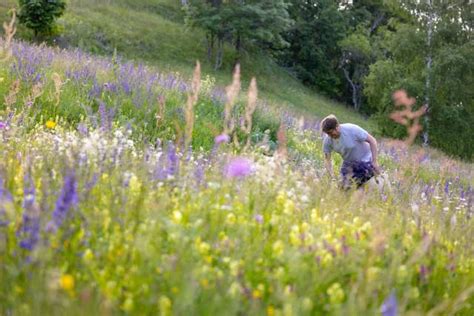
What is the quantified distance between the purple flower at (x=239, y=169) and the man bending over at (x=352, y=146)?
3.56 meters

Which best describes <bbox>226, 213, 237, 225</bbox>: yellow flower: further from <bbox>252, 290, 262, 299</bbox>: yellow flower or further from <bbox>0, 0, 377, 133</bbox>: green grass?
<bbox>0, 0, 377, 133</bbox>: green grass

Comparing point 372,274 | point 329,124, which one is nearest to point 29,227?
point 372,274

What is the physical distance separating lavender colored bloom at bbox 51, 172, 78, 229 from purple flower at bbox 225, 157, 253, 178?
1.14 metres

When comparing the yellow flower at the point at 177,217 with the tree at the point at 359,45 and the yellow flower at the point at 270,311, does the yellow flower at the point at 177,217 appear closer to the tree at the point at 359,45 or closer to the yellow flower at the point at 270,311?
the yellow flower at the point at 270,311

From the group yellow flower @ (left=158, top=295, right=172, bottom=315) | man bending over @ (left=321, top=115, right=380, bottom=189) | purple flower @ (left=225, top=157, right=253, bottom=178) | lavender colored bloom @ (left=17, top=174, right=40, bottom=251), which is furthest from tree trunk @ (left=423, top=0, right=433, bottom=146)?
yellow flower @ (left=158, top=295, right=172, bottom=315)

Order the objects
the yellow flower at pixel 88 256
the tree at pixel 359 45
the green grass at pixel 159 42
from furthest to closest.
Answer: the tree at pixel 359 45 → the green grass at pixel 159 42 → the yellow flower at pixel 88 256

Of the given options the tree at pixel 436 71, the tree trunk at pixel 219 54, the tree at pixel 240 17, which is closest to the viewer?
the tree at pixel 436 71

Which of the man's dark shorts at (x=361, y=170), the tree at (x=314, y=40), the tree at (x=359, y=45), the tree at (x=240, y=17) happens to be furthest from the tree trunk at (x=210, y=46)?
the man's dark shorts at (x=361, y=170)

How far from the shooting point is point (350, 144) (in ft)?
23.6

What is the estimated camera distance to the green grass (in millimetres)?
22344

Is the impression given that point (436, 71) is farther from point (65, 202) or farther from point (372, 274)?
point (65, 202)

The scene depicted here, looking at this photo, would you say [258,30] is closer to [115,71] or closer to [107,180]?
[115,71]

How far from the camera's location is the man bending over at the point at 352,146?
696 cm

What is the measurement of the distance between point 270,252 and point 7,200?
127 centimetres
